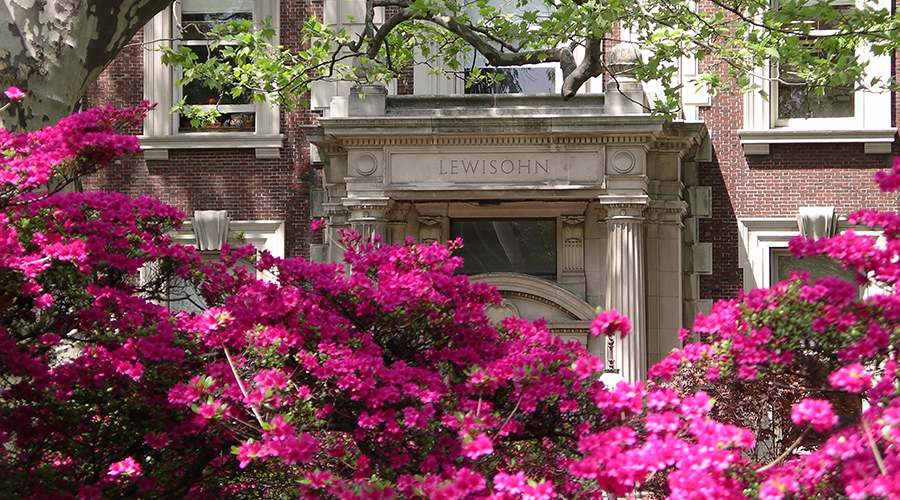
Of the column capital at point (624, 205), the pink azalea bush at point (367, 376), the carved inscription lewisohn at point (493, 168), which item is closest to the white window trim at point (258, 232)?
the carved inscription lewisohn at point (493, 168)

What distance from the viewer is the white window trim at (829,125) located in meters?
15.1

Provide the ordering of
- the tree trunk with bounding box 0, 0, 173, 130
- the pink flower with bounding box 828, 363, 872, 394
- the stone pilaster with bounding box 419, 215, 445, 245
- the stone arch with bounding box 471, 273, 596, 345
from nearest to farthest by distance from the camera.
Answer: the pink flower with bounding box 828, 363, 872, 394
the tree trunk with bounding box 0, 0, 173, 130
the stone arch with bounding box 471, 273, 596, 345
the stone pilaster with bounding box 419, 215, 445, 245

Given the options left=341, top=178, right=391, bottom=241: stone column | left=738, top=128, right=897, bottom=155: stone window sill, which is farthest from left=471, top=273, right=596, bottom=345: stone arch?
left=738, top=128, right=897, bottom=155: stone window sill

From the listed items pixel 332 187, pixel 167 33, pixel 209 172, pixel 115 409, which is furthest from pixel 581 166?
pixel 115 409

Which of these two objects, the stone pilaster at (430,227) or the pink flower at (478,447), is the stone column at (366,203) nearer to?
the stone pilaster at (430,227)

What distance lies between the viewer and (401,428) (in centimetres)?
508

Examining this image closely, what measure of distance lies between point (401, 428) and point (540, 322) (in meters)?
1.27

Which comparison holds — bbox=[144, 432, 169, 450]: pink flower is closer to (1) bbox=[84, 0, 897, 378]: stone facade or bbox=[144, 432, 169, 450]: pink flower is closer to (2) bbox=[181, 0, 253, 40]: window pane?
(1) bbox=[84, 0, 897, 378]: stone facade

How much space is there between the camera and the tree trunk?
6.97 m

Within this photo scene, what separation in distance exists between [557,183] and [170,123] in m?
6.20

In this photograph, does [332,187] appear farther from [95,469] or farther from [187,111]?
[95,469]

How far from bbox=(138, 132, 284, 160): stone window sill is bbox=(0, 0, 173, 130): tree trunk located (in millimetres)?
8684

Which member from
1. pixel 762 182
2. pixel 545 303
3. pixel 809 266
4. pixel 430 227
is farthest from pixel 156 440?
pixel 762 182

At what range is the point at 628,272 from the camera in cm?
1410
